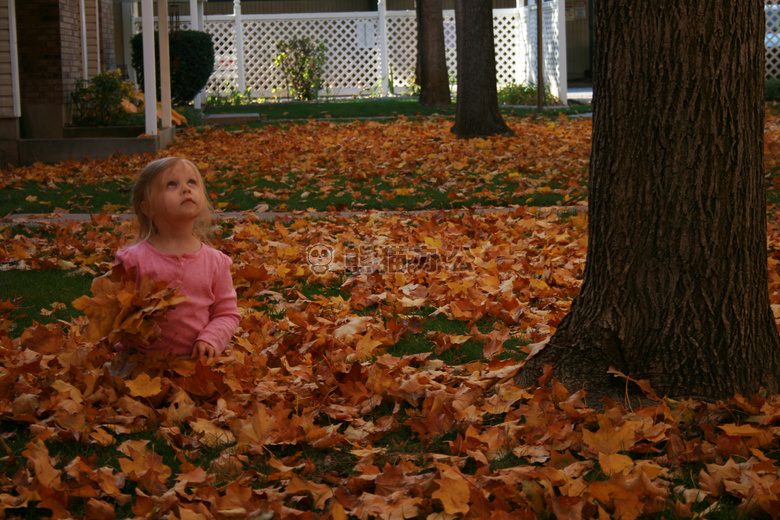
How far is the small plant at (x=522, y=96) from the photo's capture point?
19312 millimetres

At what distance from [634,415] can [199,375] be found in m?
1.48

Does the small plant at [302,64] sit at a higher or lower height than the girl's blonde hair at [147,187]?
higher

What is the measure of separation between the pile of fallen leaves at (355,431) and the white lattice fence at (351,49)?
18250 mm

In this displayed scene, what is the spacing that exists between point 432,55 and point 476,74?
5378 mm

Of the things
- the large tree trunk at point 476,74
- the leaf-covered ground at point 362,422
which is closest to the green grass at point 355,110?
the large tree trunk at point 476,74

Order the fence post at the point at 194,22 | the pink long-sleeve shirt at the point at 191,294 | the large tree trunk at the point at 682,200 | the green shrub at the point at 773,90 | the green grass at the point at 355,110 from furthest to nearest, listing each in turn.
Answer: the fence post at the point at 194,22, the green shrub at the point at 773,90, the green grass at the point at 355,110, the pink long-sleeve shirt at the point at 191,294, the large tree trunk at the point at 682,200

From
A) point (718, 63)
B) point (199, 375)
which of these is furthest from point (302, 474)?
point (718, 63)

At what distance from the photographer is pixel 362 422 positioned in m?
2.77

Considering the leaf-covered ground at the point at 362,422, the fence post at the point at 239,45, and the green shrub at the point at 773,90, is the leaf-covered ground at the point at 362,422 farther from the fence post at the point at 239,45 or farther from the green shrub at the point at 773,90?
the fence post at the point at 239,45

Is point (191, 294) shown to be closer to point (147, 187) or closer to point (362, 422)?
point (147, 187)

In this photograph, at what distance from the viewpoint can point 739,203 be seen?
8.71 feet

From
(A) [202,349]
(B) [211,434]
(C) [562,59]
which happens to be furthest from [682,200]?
(C) [562,59]

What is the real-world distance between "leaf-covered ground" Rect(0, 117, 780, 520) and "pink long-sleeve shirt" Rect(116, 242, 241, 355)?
0.11 m

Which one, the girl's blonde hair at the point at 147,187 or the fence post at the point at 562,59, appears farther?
the fence post at the point at 562,59
